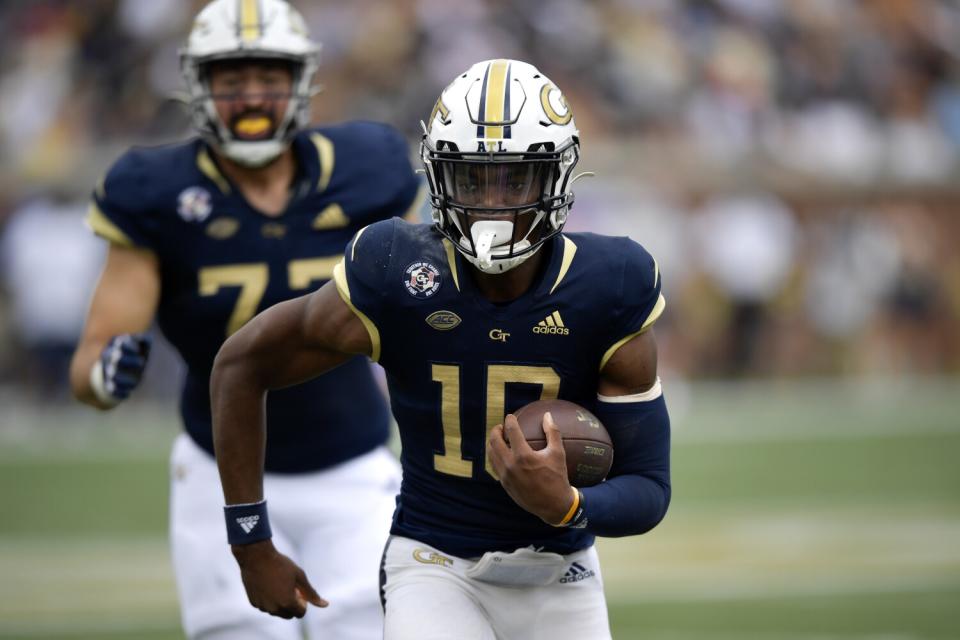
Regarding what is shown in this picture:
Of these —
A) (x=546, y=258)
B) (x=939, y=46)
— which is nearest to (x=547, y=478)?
(x=546, y=258)

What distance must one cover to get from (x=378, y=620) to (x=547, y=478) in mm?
1164

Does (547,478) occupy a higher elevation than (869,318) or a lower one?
higher

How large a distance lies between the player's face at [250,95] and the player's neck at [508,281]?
129 centimetres

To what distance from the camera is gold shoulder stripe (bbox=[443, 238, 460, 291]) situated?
3326 mm

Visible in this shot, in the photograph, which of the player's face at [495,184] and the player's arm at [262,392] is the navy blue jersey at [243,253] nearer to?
the player's arm at [262,392]

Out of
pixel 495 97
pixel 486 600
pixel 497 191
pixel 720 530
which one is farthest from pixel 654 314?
pixel 720 530

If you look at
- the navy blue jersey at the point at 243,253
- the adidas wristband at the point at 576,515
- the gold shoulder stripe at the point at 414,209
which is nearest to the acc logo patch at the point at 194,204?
the navy blue jersey at the point at 243,253

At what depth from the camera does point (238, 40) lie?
14.6 feet

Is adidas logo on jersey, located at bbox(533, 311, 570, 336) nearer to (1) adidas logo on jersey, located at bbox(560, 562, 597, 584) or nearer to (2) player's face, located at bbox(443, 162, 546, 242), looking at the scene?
(2) player's face, located at bbox(443, 162, 546, 242)

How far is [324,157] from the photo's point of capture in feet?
14.8

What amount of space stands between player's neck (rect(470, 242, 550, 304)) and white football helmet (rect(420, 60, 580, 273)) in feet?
0.25

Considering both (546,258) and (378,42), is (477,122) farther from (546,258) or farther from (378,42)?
(378,42)

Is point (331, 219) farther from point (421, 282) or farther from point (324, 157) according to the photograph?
point (421, 282)

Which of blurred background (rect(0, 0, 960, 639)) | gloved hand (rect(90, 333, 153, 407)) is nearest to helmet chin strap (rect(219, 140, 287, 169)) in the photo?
gloved hand (rect(90, 333, 153, 407))
